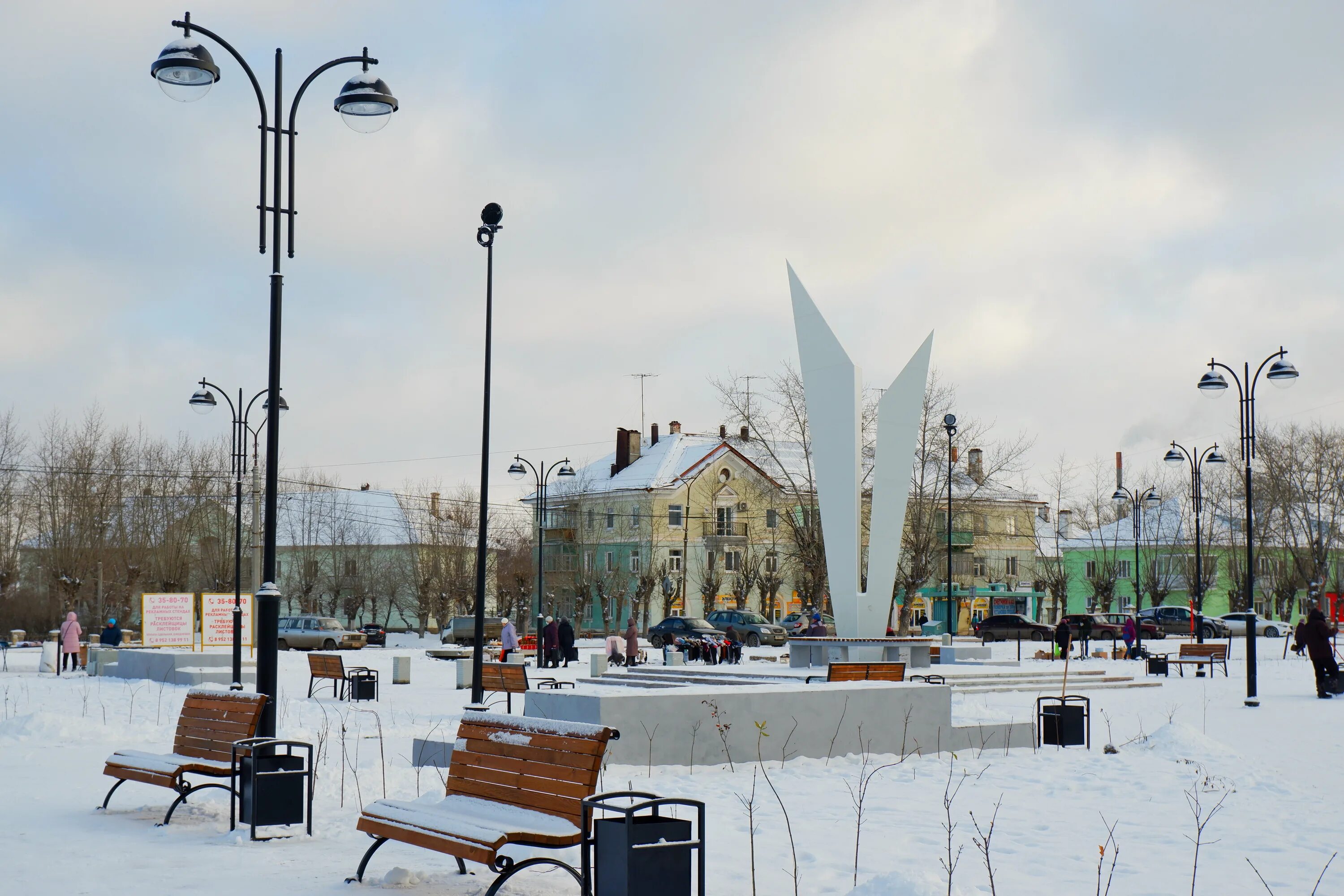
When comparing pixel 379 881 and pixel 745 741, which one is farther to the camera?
pixel 745 741

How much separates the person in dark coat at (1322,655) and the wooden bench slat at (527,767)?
18991 millimetres

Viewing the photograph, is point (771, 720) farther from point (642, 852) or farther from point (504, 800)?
point (642, 852)

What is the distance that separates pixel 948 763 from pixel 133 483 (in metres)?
49.0

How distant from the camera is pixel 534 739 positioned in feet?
23.9

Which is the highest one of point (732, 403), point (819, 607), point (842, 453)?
point (732, 403)

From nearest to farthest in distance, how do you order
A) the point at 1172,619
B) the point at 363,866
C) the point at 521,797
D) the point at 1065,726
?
the point at 363,866 < the point at 521,797 < the point at 1065,726 < the point at 1172,619

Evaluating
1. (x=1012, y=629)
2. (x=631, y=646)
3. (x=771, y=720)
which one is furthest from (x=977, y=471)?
(x=771, y=720)

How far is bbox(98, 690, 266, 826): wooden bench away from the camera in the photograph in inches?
352

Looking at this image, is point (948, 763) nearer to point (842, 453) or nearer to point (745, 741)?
point (745, 741)

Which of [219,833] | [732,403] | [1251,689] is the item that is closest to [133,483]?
[732,403]

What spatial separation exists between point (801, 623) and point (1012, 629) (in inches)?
341

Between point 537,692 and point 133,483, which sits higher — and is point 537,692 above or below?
below

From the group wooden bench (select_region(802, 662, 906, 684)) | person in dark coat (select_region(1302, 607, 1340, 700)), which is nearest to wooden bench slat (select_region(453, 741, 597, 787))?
wooden bench (select_region(802, 662, 906, 684))

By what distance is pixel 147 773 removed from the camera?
9.03 metres
